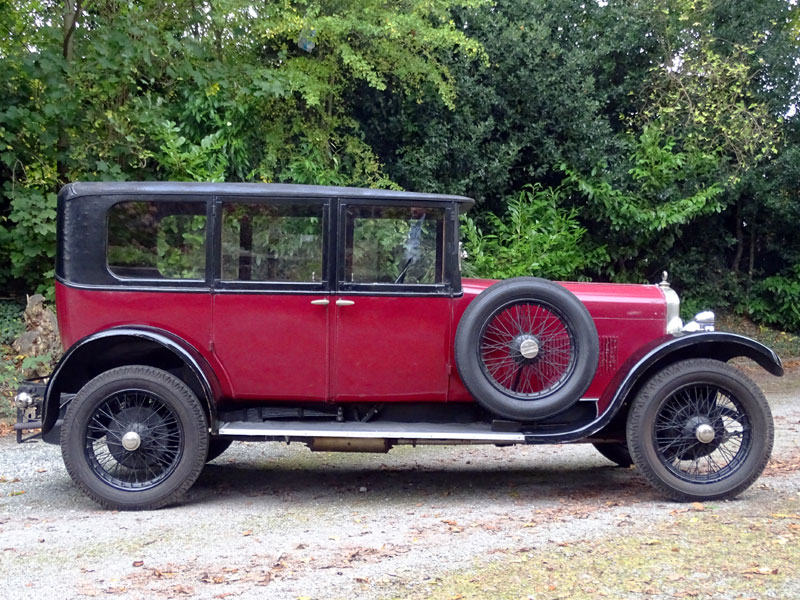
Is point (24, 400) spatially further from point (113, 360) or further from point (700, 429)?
point (700, 429)

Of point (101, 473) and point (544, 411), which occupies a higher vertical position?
point (544, 411)

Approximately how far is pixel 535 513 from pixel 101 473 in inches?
108

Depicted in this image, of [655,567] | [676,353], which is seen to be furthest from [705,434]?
[655,567]

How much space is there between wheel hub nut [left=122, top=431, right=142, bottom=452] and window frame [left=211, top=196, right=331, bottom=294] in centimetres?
106

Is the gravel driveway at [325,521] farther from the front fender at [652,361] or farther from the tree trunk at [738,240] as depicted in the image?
the tree trunk at [738,240]

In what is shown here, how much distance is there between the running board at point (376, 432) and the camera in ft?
16.9

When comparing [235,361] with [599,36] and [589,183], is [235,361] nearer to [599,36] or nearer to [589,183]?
[589,183]

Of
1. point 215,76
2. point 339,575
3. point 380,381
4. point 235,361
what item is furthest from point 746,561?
point 215,76

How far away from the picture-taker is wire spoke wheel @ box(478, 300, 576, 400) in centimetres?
530

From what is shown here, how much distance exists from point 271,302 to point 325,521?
1436 millimetres

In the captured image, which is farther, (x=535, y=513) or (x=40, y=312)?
(x=40, y=312)

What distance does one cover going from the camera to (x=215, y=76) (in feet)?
31.6

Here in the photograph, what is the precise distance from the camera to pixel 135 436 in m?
5.18

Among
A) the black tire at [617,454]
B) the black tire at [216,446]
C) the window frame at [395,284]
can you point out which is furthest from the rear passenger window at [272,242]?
the black tire at [617,454]
